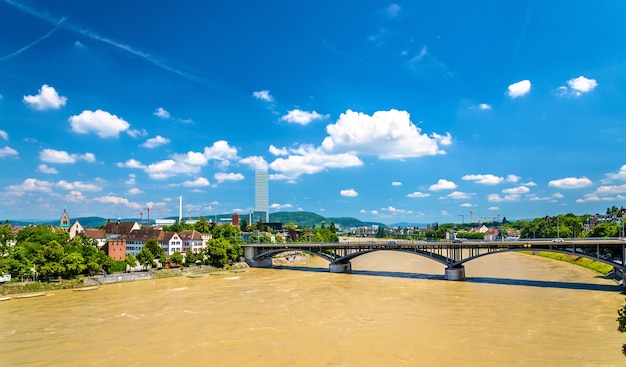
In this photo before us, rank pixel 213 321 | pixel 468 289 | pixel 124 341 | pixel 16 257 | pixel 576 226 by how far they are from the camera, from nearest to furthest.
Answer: pixel 124 341, pixel 213 321, pixel 468 289, pixel 16 257, pixel 576 226

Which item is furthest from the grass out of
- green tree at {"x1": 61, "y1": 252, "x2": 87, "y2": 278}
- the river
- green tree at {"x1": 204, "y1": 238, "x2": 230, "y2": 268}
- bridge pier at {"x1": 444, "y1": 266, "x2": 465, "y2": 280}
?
green tree at {"x1": 61, "y1": 252, "x2": 87, "y2": 278}

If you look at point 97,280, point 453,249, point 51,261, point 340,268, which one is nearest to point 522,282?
point 453,249

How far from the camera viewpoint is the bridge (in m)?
46.0

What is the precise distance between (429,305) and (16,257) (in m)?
48.5

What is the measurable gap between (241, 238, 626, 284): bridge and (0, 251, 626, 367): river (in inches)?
124

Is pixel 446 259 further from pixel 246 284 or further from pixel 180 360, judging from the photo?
pixel 180 360

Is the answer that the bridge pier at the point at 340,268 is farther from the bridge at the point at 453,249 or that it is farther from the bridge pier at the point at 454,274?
the bridge pier at the point at 454,274

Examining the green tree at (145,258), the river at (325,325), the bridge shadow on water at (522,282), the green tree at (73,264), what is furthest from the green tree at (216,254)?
the bridge shadow on water at (522,282)

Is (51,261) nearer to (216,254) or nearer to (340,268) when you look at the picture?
(216,254)

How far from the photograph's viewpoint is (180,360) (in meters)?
22.7

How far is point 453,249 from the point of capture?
6003 cm

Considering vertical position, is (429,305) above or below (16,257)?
below

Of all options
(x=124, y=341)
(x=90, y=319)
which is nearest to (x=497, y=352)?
(x=124, y=341)

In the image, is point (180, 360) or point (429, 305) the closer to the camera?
A: point (180, 360)
